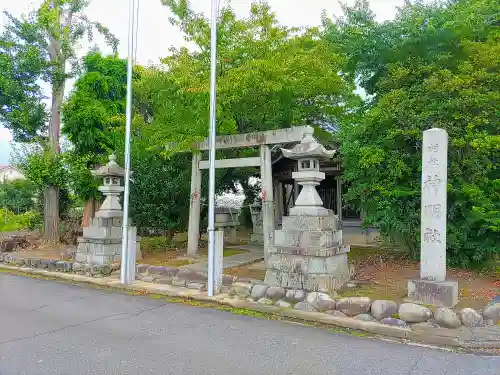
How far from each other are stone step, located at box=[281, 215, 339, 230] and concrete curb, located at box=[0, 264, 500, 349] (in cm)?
159

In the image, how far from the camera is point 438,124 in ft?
28.7

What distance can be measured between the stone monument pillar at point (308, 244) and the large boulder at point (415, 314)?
1.62 metres

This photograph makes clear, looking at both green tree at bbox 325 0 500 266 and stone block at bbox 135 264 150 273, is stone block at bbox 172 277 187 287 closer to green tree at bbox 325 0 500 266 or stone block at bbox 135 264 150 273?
stone block at bbox 135 264 150 273

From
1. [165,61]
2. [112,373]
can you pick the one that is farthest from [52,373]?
[165,61]

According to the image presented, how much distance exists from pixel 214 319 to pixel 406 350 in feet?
9.79

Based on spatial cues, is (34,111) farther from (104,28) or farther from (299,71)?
(299,71)

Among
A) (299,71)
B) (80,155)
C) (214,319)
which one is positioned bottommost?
(214,319)

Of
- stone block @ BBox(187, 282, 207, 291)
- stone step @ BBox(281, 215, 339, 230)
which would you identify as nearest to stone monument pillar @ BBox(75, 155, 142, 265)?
stone block @ BBox(187, 282, 207, 291)

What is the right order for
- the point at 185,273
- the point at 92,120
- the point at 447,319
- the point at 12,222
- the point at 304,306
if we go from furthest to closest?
1. the point at 12,222
2. the point at 92,120
3. the point at 185,273
4. the point at 304,306
5. the point at 447,319

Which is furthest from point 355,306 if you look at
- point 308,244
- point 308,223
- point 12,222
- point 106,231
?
point 12,222

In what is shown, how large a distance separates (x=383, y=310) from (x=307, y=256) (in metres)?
1.80

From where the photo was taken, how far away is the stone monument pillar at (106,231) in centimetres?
1059

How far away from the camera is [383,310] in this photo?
20.3ft

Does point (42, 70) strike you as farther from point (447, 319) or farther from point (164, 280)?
point (447, 319)
